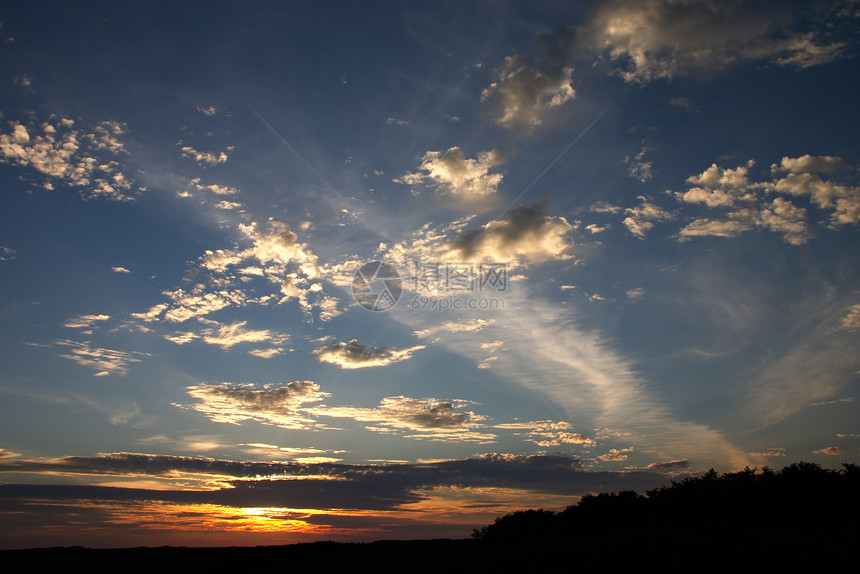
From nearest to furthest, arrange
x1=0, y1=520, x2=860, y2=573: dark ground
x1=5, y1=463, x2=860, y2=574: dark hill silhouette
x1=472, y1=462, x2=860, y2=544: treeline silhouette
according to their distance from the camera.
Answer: x1=0, y1=520, x2=860, y2=573: dark ground
x1=5, y1=463, x2=860, y2=574: dark hill silhouette
x1=472, y1=462, x2=860, y2=544: treeline silhouette

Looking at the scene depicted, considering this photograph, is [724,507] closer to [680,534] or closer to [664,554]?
[680,534]

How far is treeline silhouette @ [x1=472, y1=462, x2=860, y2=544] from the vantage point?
2580 centimetres

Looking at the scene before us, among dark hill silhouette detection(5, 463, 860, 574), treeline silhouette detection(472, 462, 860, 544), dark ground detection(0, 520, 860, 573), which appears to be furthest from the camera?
treeline silhouette detection(472, 462, 860, 544)

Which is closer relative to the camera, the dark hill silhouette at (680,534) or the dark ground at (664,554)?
the dark ground at (664,554)

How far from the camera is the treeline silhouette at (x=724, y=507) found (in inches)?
1016

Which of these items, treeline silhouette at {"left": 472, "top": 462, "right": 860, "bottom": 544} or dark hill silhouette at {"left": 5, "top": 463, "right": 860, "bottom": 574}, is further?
treeline silhouette at {"left": 472, "top": 462, "right": 860, "bottom": 544}

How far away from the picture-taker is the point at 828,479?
92.6 ft

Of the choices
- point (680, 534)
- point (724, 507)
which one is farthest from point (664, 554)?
point (724, 507)

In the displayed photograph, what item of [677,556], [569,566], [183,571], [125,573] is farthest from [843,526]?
[125,573]

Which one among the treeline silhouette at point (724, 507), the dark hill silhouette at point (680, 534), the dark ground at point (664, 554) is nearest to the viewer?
the dark ground at point (664, 554)

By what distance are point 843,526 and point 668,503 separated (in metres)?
13.9

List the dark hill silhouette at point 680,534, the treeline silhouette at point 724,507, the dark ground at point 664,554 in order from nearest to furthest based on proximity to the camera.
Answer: the dark ground at point 664,554 → the dark hill silhouette at point 680,534 → the treeline silhouette at point 724,507

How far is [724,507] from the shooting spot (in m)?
29.7

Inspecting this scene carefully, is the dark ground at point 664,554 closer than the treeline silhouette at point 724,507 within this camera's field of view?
Yes
